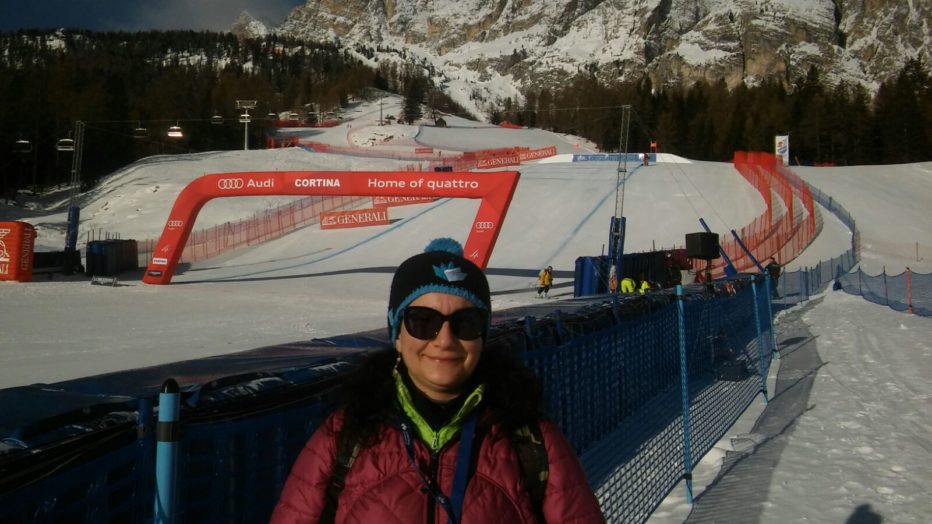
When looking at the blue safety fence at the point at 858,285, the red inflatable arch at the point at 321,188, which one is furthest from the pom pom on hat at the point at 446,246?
the red inflatable arch at the point at 321,188

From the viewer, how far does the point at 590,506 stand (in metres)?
1.87

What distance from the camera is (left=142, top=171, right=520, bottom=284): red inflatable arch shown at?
2161cm

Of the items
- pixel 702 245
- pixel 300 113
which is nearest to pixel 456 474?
pixel 702 245

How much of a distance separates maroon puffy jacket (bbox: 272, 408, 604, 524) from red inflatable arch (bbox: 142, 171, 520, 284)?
63.4 ft

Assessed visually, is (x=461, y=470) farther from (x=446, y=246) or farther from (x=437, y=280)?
(x=446, y=246)

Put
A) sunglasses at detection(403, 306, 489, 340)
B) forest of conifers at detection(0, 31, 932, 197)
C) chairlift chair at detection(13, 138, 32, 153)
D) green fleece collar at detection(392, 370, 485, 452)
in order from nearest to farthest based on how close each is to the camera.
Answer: green fleece collar at detection(392, 370, 485, 452) < sunglasses at detection(403, 306, 489, 340) < chairlift chair at detection(13, 138, 32, 153) < forest of conifers at detection(0, 31, 932, 197)

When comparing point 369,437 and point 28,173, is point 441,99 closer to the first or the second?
point 28,173

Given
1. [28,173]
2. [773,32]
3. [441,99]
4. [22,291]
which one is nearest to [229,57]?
[441,99]

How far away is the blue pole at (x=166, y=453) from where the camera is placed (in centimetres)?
182

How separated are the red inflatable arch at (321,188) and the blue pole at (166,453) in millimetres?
19350

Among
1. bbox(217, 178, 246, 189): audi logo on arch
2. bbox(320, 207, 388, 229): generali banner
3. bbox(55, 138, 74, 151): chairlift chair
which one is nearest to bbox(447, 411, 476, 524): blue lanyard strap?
bbox(217, 178, 246, 189): audi logo on arch

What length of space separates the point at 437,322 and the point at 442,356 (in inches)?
3.8

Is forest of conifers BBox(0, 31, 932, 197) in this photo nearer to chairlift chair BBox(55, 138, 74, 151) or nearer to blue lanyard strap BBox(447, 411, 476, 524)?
chairlift chair BBox(55, 138, 74, 151)

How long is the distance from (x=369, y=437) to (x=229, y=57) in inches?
6244
